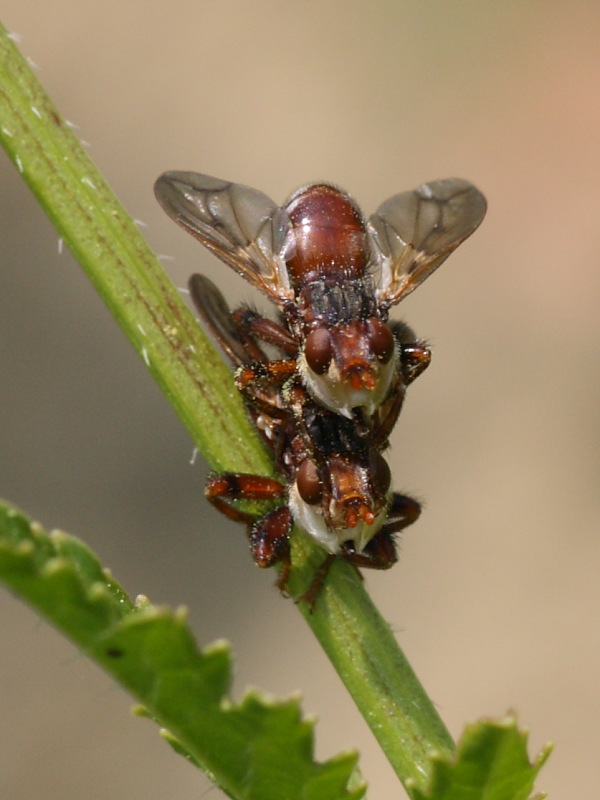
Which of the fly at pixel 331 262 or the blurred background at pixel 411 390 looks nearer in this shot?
the fly at pixel 331 262

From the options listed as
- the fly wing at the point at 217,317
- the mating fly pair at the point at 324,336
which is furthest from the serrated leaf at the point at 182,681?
the fly wing at the point at 217,317

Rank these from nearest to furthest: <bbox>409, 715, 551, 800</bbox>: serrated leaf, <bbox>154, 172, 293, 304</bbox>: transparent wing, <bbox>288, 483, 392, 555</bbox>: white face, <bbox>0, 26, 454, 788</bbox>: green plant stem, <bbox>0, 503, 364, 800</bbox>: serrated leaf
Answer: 1. <bbox>0, 503, 364, 800</bbox>: serrated leaf
2. <bbox>409, 715, 551, 800</bbox>: serrated leaf
3. <bbox>0, 26, 454, 788</bbox>: green plant stem
4. <bbox>288, 483, 392, 555</bbox>: white face
5. <bbox>154, 172, 293, 304</bbox>: transparent wing

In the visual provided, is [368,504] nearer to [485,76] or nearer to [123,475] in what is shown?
[123,475]

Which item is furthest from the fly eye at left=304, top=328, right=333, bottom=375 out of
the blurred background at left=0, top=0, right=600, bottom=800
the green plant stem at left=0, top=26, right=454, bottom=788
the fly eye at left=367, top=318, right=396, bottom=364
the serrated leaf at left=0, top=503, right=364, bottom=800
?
the blurred background at left=0, top=0, right=600, bottom=800

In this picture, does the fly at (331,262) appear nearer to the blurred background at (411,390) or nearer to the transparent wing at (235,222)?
the transparent wing at (235,222)

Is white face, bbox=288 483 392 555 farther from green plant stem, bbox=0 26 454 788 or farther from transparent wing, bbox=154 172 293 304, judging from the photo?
transparent wing, bbox=154 172 293 304

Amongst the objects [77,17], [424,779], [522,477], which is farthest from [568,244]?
[424,779]
